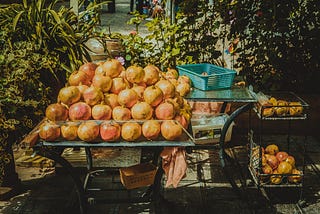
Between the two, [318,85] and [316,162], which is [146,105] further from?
[318,85]

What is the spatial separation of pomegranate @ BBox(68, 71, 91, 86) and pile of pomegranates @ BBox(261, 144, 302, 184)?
6.30 ft

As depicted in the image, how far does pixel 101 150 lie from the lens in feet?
18.6

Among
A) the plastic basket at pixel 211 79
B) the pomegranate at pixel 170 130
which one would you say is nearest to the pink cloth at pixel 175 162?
the pomegranate at pixel 170 130

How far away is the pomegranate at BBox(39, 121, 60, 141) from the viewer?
340 centimetres

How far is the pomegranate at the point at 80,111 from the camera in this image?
11.5 feet

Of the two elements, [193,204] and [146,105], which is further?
[193,204]

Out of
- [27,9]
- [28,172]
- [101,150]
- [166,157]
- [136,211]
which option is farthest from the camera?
[101,150]

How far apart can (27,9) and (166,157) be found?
2.26 m

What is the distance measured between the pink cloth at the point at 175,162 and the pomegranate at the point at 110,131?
1.48 feet

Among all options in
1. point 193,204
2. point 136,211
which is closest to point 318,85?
point 193,204

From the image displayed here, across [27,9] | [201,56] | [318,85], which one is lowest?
[318,85]

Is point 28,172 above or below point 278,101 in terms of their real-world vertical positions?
below

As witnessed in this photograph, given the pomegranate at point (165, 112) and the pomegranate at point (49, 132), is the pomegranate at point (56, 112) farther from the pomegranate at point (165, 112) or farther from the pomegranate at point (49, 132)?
the pomegranate at point (165, 112)

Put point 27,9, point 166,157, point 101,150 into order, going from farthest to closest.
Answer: point 101,150 < point 27,9 < point 166,157
